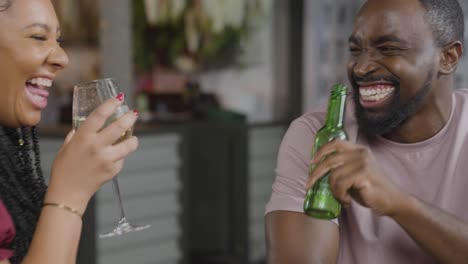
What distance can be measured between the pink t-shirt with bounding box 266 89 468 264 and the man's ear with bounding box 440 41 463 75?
11 centimetres

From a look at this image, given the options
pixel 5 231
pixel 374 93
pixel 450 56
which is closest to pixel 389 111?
pixel 374 93

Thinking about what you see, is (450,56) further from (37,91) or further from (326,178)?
(37,91)

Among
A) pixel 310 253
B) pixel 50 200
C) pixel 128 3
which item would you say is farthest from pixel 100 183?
pixel 128 3

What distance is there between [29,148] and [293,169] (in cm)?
59

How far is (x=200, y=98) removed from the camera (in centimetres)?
594

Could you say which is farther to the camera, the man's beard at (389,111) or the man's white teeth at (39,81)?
the man's beard at (389,111)

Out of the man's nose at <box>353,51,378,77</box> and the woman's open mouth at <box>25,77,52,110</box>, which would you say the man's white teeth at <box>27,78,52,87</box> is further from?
the man's nose at <box>353,51,378,77</box>

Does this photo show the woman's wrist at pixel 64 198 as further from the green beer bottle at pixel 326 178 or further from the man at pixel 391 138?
the man at pixel 391 138

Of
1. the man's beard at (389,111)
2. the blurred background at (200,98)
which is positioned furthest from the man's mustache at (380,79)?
the blurred background at (200,98)

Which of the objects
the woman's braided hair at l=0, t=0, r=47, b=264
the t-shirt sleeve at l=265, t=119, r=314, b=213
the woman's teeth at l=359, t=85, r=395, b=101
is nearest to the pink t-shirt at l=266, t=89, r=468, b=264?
the t-shirt sleeve at l=265, t=119, r=314, b=213

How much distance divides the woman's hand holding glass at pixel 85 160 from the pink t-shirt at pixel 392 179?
0.59 m

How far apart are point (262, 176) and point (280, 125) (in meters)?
0.44

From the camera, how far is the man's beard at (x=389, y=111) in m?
1.60

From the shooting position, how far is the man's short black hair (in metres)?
1.64
